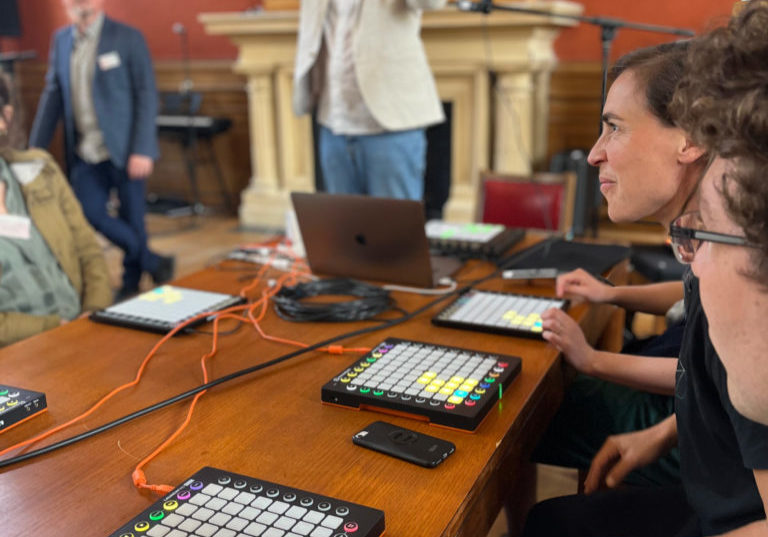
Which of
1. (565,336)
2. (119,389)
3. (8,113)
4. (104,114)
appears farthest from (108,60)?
(565,336)

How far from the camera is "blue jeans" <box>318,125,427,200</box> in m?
2.19

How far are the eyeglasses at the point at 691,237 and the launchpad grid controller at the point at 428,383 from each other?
11.7 inches

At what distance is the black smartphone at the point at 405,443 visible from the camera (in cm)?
78

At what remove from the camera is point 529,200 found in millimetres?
2359

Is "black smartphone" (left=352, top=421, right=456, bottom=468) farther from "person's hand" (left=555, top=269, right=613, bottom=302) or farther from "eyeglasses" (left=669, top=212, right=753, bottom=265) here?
"person's hand" (left=555, top=269, right=613, bottom=302)

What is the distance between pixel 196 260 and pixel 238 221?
1.11m

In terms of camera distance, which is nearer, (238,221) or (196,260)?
(196,260)

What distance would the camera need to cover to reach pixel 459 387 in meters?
0.91

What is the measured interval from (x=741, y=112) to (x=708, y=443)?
1.34ft

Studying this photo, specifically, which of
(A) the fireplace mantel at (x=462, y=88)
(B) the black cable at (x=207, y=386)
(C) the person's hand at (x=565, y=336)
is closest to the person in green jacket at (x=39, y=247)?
(B) the black cable at (x=207, y=386)

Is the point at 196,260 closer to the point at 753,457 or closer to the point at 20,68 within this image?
the point at 20,68

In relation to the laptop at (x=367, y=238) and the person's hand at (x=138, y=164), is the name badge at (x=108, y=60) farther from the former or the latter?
the laptop at (x=367, y=238)

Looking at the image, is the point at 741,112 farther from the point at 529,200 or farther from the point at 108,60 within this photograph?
the point at 108,60

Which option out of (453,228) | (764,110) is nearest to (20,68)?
(453,228)
